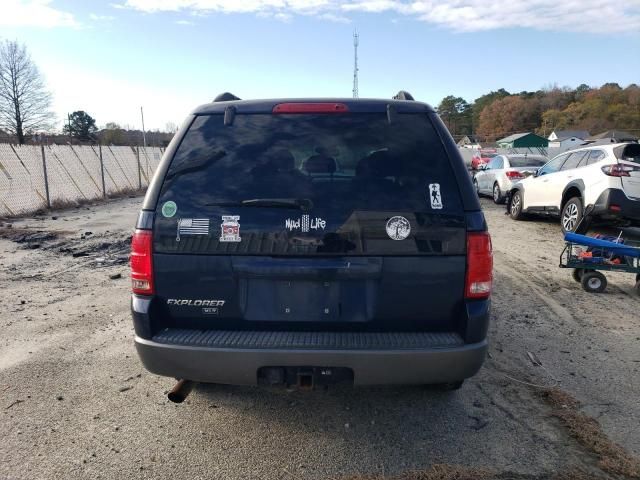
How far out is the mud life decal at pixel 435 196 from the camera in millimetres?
2697

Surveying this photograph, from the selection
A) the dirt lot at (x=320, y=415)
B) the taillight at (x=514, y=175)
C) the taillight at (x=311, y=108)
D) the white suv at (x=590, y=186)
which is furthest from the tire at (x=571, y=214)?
the taillight at (x=311, y=108)

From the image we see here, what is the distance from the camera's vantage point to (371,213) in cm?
269

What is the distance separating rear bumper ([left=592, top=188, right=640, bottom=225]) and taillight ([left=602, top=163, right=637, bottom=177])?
284 mm

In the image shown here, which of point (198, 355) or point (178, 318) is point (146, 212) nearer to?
point (178, 318)

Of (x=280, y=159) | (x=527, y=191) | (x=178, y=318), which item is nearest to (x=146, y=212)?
(x=178, y=318)

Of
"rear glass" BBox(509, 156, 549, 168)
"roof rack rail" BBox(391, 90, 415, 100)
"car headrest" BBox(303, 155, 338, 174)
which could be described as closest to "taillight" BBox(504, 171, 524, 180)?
"rear glass" BBox(509, 156, 549, 168)

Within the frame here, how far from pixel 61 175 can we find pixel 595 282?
616 inches

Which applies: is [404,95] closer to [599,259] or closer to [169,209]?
[169,209]

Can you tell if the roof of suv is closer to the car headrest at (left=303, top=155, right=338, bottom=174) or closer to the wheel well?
the car headrest at (left=303, top=155, right=338, bottom=174)

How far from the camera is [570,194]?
9734mm

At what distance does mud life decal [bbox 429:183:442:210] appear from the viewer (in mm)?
2697

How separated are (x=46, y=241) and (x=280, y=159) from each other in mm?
8664

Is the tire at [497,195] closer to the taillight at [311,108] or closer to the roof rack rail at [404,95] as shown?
the roof rack rail at [404,95]

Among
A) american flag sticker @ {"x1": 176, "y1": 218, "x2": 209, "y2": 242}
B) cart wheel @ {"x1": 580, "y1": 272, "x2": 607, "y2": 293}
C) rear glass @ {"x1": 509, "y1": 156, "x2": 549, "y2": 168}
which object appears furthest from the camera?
rear glass @ {"x1": 509, "y1": 156, "x2": 549, "y2": 168}
